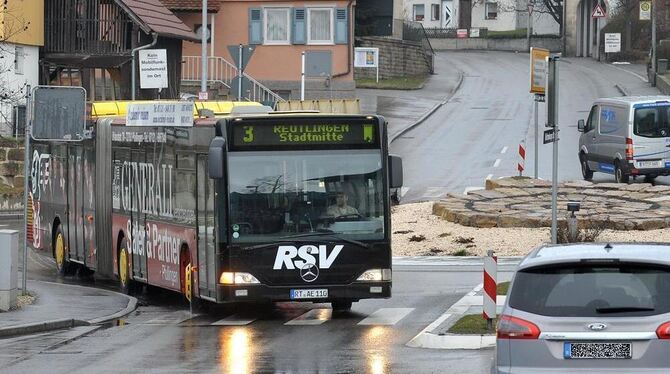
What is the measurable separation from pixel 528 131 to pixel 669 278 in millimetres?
49008

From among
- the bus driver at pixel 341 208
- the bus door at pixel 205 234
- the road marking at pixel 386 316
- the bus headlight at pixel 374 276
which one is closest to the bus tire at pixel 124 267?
the bus door at pixel 205 234

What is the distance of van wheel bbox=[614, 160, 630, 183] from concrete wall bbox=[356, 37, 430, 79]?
133 ft

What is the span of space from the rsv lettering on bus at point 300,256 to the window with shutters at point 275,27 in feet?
167

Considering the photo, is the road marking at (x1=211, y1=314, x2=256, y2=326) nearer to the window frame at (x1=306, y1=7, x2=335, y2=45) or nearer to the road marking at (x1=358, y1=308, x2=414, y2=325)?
the road marking at (x1=358, y1=308, x2=414, y2=325)

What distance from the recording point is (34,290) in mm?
24875

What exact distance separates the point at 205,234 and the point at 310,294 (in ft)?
5.81

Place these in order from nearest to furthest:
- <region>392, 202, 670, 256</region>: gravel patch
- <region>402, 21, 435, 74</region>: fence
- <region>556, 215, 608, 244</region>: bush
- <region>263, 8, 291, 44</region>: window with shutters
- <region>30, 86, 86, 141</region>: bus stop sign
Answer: <region>30, 86, 86, 141</region>: bus stop sign, <region>556, 215, 608, 244</region>: bush, <region>392, 202, 670, 256</region>: gravel patch, <region>263, 8, 291, 44</region>: window with shutters, <region>402, 21, 435, 74</region>: fence

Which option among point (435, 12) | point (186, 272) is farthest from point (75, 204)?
point (435, 12)

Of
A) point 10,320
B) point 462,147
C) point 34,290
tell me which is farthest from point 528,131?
point 10,320

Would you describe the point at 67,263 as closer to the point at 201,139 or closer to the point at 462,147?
the point at 201,139

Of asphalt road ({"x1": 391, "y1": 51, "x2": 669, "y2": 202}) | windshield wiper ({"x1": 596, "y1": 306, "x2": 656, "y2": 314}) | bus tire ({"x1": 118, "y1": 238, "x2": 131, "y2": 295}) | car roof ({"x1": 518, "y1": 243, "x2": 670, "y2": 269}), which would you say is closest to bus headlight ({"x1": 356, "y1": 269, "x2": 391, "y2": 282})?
bus tire ({"x1": 118, "y1": 238, "x2": 131, "y2": 295})

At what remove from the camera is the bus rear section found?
2031 cm

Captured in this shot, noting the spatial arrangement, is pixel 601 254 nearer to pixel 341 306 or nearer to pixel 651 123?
pixel 341 306

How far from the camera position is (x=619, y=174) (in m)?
41.8
